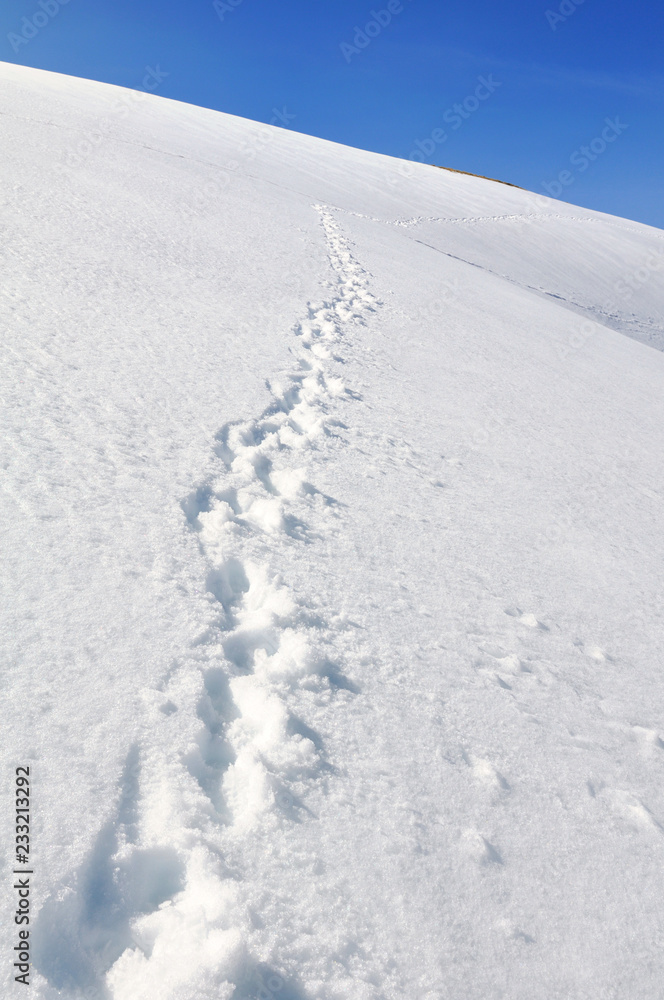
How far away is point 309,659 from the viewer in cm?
159

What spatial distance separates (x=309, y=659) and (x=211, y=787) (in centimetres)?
42

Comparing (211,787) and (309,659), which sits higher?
(309,659)

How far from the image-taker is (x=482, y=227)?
Result: 42.7ft

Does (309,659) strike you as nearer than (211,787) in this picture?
No

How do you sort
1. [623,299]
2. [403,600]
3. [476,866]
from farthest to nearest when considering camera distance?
[623,299], [403,600], [476,866]

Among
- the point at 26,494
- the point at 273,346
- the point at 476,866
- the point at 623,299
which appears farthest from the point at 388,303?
the point at 623,299

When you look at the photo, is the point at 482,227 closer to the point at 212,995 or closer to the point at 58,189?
the point at 58,189

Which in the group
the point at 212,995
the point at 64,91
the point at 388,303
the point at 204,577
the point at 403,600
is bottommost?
the point at 212,995

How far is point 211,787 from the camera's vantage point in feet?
4.14

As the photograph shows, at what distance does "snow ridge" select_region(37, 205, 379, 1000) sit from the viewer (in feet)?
3.20

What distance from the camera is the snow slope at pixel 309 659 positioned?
1.07 m

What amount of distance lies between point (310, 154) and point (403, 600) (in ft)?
53.6

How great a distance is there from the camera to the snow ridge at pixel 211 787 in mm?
975

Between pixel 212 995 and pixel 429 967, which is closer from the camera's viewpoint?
pixel 212 995
